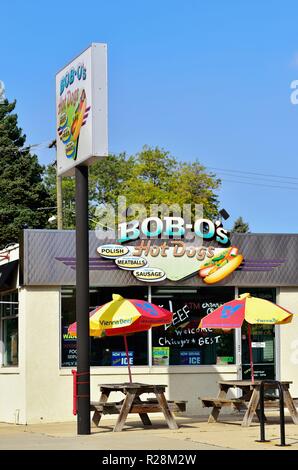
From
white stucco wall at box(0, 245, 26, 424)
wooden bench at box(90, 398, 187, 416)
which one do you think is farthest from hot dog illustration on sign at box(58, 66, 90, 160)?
white stucco wall at box(0, 245, 26, 424)

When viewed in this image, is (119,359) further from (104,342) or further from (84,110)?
(84,110)

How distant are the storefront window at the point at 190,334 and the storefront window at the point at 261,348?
0.31 m

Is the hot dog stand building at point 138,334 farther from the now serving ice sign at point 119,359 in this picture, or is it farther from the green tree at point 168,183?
the green tree at point 168,183

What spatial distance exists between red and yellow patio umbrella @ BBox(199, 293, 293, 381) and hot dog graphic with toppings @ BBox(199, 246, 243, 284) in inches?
127

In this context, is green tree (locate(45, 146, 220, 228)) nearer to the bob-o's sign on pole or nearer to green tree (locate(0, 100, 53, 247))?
green tree (locate(0, 100, 53, 247))

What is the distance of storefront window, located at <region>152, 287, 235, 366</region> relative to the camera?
20.9 meters

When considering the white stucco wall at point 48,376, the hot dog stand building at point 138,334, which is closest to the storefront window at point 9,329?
the hot dog stand building at point 138,334

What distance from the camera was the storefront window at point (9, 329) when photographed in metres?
21.2

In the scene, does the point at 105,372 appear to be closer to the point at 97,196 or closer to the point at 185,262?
the point at 185,262

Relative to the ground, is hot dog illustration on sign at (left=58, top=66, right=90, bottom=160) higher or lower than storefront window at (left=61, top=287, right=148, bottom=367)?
higher

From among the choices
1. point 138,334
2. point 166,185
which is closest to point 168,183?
point 166,185

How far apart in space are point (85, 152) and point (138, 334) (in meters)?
6.48

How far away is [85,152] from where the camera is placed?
15.5m
